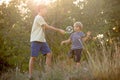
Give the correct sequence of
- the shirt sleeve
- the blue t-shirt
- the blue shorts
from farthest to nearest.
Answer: the blue t-shirt, the blue shorts, the shirt sleeve

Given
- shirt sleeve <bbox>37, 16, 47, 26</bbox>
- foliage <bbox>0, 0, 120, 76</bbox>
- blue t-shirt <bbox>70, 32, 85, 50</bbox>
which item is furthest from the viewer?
foliage <bbox>0, 0, 120, 76</bbox>

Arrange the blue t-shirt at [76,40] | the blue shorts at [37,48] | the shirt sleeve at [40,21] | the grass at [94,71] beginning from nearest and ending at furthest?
the grass at [94,71] → the shirt sleeve at [40,21] → the blue shorts at [37,48] → the blue t-shirt at [76,40]

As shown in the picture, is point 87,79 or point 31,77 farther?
point 31,77

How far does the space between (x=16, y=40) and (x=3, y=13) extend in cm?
115

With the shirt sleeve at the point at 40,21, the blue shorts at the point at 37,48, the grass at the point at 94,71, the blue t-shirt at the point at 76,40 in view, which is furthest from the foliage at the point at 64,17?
the grass at the point at 94,71

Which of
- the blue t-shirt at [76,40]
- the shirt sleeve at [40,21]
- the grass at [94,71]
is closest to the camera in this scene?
the grass at [94,71]

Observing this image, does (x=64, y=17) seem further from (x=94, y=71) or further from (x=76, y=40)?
(x=94, y=71)

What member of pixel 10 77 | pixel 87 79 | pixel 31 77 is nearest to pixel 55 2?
pixel 10 77

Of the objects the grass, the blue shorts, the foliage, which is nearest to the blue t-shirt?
the blue shorts

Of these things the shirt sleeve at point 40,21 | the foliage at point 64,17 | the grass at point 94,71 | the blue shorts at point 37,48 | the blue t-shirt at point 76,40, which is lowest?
the grass at point 94,71

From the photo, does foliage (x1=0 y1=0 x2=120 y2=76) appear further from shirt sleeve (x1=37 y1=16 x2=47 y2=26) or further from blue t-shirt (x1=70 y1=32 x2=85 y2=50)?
shirt sleeve (x1=37 y1=16 x2=47 y2=26)

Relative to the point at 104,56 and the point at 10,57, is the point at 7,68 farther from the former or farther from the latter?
the point at 104,56

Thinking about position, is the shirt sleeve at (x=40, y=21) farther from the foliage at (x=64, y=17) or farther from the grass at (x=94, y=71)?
the foliage at (x=64, y=17)

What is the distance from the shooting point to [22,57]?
13078mm
